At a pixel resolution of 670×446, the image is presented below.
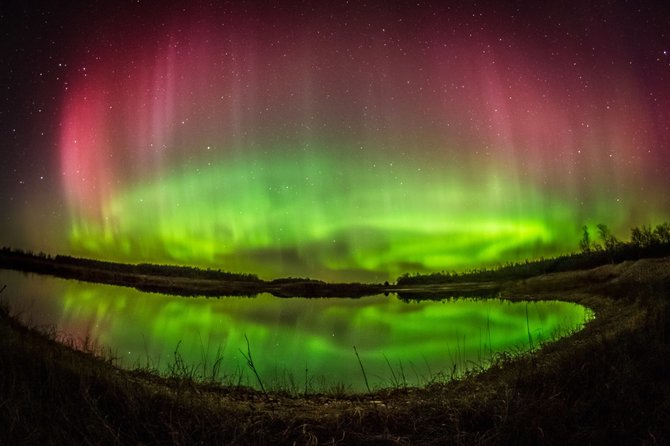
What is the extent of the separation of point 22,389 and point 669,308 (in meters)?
11.4

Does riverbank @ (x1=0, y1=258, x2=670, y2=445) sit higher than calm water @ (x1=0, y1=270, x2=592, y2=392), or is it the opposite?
riverbank @ (x1=0, y1=258, x2=670, y2=445)

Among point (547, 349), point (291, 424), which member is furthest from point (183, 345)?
point (291, 424)

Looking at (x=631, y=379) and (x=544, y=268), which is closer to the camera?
(x=631, y=379)

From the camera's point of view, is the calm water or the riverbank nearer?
the riverbank

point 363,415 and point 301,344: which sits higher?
point 363,415

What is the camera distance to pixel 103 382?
20.4 ft

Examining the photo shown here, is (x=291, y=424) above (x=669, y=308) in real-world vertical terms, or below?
below

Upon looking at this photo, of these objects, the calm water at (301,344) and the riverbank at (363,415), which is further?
the calm water at (301,344)

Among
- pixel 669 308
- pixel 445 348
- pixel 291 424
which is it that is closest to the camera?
pixel 291 424

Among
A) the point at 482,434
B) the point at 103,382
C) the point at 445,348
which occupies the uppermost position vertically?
the point at 103,382

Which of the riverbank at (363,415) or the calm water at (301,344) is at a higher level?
the riverbank at (363,415)

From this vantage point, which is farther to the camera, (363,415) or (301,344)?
(301,344)

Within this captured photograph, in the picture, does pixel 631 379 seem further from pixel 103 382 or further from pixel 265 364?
pixel 265 364

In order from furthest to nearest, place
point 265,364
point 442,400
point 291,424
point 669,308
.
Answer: point 265,364, point 669,308, point 442,400, point 291,424
